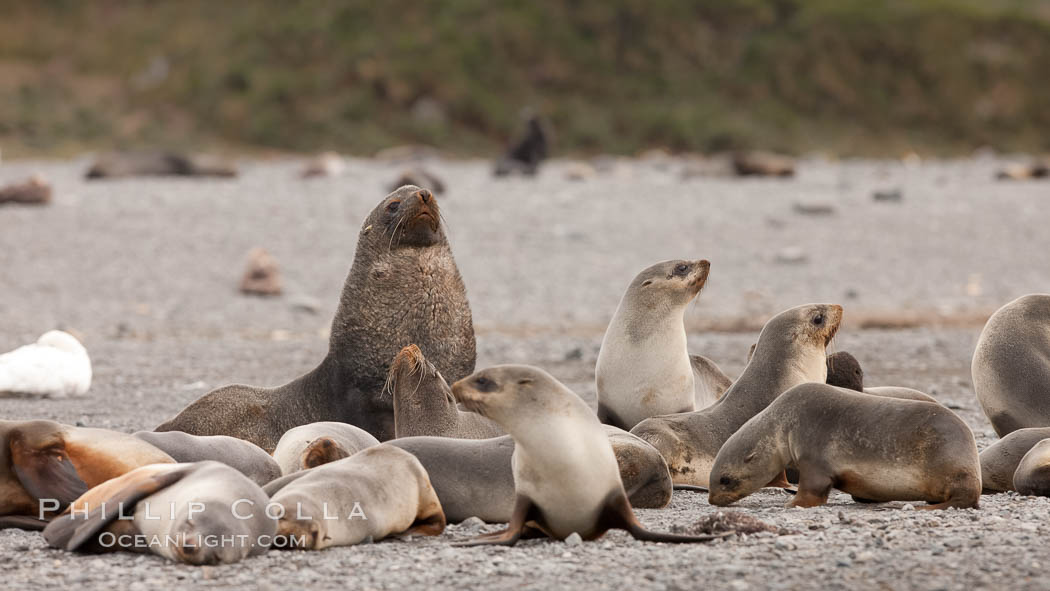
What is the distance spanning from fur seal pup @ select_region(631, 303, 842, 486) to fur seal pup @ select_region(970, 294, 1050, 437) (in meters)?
0.94

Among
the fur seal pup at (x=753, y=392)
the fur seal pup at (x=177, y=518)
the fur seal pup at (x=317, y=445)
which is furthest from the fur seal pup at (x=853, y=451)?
the fur seal pup at (x=177, y=518)

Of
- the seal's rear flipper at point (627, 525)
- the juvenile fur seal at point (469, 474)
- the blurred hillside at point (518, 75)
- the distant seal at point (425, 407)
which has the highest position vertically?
the blurred hillside at point (518, 75)

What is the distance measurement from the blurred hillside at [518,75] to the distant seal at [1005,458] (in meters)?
20.4

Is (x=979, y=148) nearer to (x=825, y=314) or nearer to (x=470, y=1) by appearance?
(x=470, y=1)

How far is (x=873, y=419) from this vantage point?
516 cm

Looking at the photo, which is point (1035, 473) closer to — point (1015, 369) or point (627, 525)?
point (1015, 369)

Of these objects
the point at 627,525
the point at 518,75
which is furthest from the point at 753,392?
the point at 518,75

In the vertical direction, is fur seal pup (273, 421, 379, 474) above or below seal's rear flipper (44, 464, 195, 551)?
above

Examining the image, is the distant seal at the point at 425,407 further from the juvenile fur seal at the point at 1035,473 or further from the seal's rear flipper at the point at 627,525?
the juvenile fur seal at the point at 1035,473

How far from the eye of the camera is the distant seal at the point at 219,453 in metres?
5.23

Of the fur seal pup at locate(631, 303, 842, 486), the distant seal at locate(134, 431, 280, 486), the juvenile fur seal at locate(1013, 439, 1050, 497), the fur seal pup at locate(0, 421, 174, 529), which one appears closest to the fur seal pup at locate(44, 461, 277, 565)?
the fur seal pup at locate(0, 421, 174, 529)

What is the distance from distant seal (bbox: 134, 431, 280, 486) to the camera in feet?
17.1

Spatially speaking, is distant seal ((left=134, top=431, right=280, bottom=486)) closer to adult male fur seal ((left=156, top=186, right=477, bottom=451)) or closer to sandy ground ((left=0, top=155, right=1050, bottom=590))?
sandy ground ((left=0, top=155, right=1050, bottom=590))

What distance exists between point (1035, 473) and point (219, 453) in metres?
3.22
